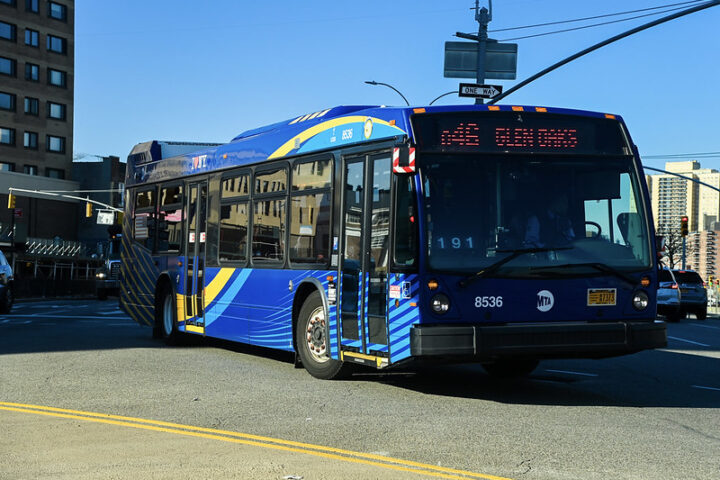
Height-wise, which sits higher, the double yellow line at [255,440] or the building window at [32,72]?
the building window at [32,72]

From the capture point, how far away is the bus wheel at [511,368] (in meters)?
12.3

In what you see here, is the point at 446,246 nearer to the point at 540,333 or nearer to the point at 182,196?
the point at 540,333

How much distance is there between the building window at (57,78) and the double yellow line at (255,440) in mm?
81686

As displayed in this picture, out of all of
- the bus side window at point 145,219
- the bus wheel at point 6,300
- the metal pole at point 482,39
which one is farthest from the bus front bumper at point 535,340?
the bus wheel at point 6,300

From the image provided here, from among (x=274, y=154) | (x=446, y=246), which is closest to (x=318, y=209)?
(x=274, y=154)

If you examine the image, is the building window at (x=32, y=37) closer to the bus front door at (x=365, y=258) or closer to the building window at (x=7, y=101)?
the building window at (x=7, y=101)

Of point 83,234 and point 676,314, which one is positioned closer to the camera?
point 676,314

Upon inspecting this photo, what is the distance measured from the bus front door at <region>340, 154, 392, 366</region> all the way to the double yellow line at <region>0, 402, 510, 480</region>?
2.61 meters

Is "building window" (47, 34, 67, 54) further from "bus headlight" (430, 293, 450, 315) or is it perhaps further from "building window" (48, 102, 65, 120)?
"bus headlight" (430, 293, 450, 315)

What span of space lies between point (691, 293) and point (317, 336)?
27.3 m

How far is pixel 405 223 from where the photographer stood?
388 inches

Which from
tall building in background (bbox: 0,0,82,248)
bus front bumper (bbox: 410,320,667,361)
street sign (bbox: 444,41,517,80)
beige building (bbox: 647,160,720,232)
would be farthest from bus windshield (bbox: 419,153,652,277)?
beige building (bbox: 647,160,720,232)

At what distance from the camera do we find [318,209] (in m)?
11.9

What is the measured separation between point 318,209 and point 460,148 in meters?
2.46
